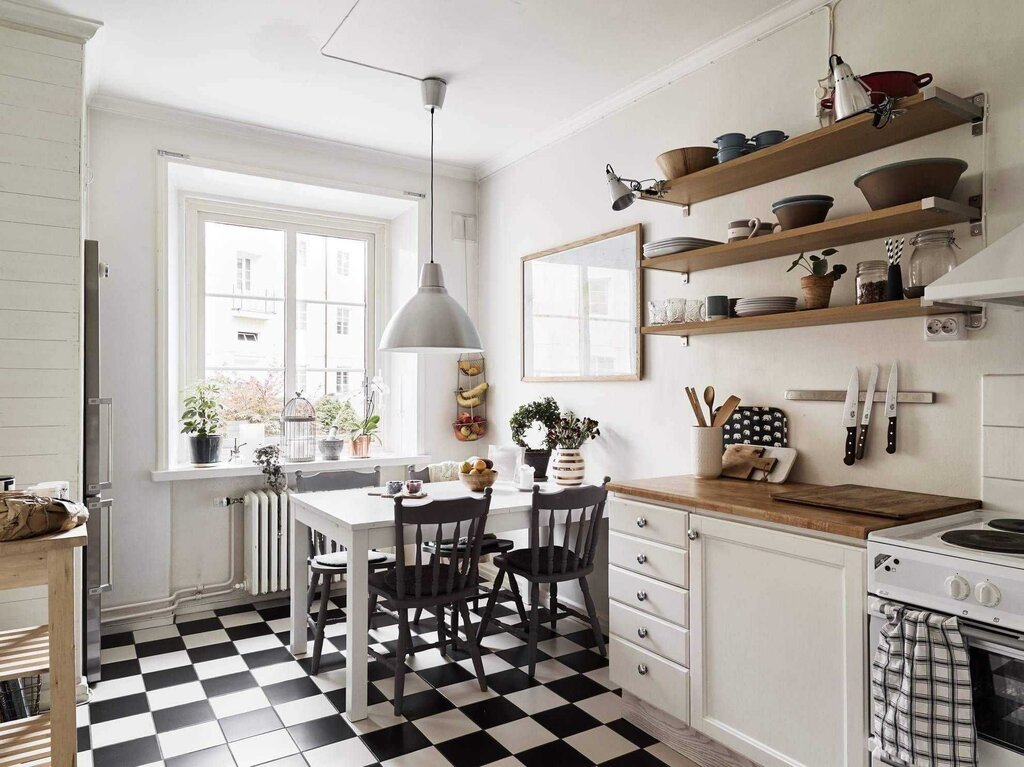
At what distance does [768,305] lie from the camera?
2.46 metres

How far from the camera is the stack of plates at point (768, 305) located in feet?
8.01

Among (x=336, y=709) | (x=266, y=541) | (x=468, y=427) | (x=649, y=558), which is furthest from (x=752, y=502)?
(x=266, y=541)

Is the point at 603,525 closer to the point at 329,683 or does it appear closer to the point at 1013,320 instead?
the point at 329,683

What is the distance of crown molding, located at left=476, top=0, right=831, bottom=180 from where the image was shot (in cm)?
264

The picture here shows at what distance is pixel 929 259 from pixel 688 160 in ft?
3.33

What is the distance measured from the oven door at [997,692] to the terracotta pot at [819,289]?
3.78ft

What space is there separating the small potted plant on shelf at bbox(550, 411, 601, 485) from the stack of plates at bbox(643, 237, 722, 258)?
1078 mm

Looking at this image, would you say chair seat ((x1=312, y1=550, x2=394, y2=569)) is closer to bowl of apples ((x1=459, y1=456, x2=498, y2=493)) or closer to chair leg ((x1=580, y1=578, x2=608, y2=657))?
bowl of apples ((x1=459, y1=456, x2=498, y2=493))

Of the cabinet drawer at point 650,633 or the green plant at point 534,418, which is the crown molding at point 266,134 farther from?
the cabinet drawer at point 650,633

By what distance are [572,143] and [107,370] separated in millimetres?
2813

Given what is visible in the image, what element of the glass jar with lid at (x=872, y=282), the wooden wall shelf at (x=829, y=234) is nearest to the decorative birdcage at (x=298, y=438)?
the wooden wall shelf at (x=829, y=234)

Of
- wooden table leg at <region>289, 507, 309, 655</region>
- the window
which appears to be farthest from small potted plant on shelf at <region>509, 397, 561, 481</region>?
the window

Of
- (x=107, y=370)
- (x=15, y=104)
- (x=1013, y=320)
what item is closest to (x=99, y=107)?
(x=15, y=104)

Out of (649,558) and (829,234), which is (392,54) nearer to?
(829,234)
